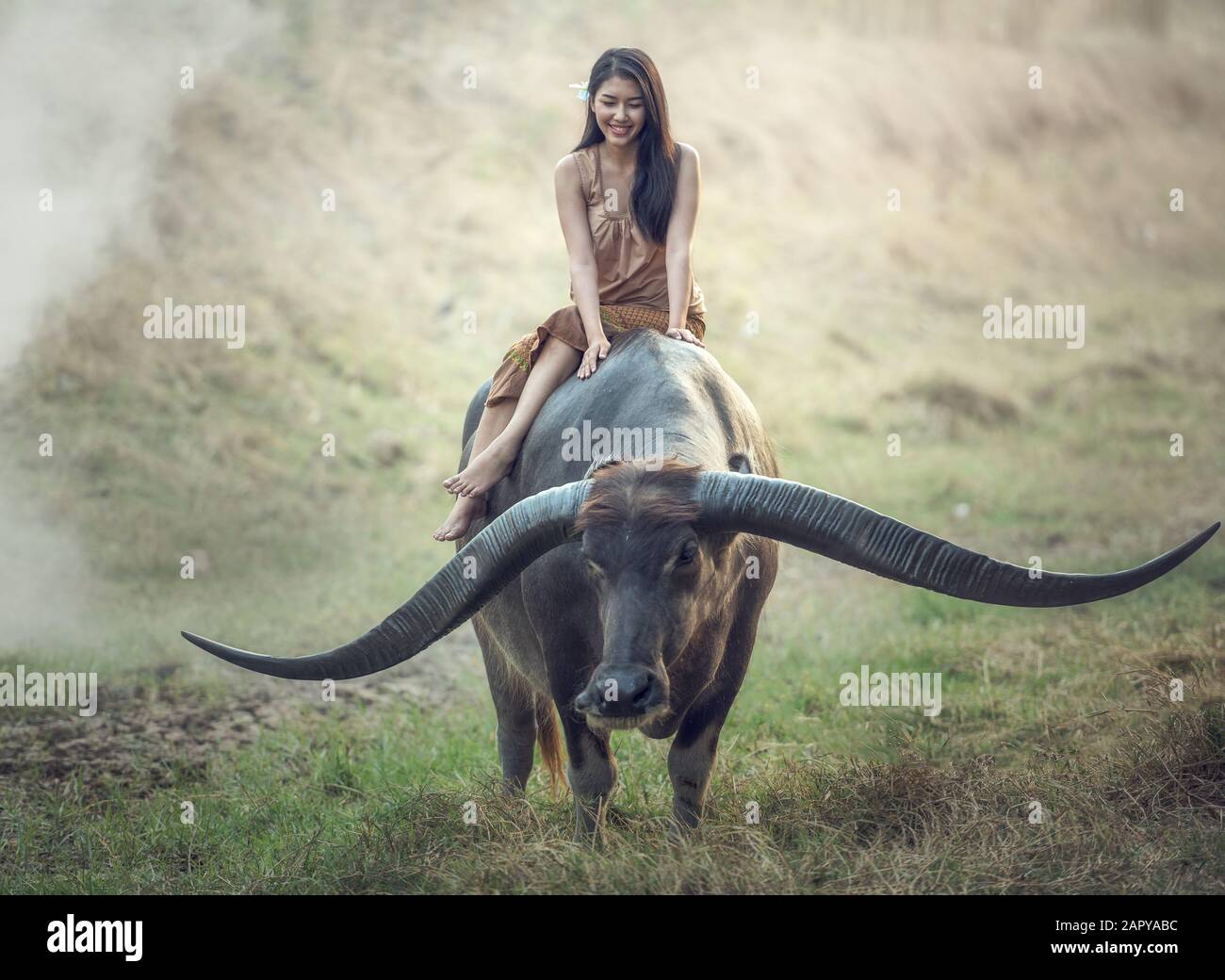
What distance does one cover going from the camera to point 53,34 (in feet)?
51.9

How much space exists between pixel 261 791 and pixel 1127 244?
17.9 metres

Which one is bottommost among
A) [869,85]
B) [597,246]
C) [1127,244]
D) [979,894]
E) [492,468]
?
[979,894]

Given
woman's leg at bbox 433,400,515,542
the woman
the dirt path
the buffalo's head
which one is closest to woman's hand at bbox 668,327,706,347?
the woman

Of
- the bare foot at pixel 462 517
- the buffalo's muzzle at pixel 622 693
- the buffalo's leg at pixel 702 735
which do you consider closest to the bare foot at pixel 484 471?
the bare foot at pixel 462 517

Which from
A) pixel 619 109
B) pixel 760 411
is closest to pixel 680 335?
pixel 619 109

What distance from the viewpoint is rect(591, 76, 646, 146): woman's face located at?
5180mm

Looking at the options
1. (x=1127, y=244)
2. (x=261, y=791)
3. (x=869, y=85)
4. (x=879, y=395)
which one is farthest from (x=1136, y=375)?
(x=261, y=791)

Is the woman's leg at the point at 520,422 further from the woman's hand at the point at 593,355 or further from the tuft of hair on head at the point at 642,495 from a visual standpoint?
the tuft of hair on head at the point at 642,495

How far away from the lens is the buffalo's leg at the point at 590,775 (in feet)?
15.8

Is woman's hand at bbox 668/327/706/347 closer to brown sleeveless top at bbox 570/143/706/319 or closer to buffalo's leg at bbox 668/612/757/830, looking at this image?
brown sleeveless top at bbox 570/143/706/319

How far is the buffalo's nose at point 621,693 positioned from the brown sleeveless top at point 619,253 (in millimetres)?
2032

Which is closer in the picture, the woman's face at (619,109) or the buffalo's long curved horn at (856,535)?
the buffalo's long curved horn at (856,535)

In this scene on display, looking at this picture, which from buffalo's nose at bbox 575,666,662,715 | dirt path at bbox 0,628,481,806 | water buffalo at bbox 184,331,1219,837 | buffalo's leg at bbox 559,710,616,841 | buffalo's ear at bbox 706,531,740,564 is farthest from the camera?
dirt path at bbox 0,628,481,806

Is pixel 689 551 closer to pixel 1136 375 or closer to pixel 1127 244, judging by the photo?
pixel 1136 375
